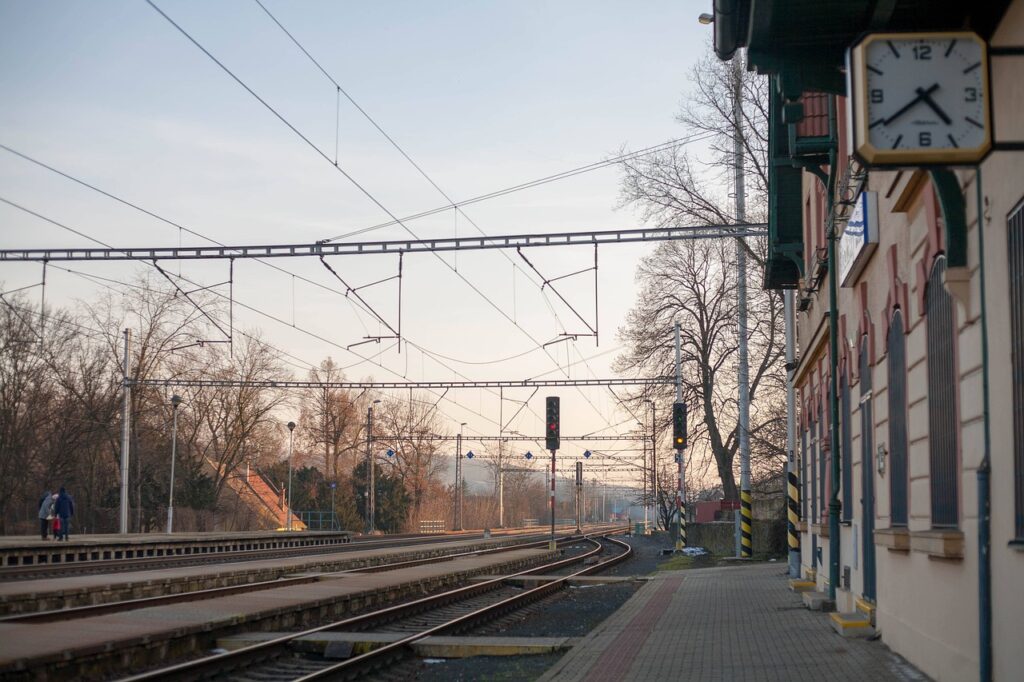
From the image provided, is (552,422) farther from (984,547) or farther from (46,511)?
(984,547)

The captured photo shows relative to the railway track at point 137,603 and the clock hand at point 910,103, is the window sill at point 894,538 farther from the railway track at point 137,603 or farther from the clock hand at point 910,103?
the railway track at point 137,603

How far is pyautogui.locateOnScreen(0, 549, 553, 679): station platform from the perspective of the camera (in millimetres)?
10234

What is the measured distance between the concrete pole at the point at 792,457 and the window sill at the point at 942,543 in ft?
43.6

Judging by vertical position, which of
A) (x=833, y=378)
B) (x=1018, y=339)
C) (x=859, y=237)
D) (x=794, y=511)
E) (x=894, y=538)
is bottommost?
(x=794, y=511)

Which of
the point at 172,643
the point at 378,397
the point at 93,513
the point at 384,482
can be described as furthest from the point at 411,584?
the point at 378,397

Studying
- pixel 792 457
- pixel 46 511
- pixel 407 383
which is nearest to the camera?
pixel 792 457

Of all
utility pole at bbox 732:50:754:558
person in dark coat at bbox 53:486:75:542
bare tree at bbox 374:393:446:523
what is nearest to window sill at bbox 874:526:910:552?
utility pole at bbox 732:50:754:558

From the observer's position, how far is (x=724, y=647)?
1205cm

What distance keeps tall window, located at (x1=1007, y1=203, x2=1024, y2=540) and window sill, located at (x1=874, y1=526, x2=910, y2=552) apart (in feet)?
11.0

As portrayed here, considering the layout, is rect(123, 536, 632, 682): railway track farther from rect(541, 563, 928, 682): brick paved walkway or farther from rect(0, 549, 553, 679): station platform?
rect(541, 563, 928, 682): brick paved walkway

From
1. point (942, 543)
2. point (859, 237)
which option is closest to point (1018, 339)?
point (942, 543)

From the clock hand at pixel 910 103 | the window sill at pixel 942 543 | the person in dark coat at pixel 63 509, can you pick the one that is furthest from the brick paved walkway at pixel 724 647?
the person in dark coat at pixel 63 509

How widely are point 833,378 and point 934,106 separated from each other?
333 inches

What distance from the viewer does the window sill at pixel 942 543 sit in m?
8.04
